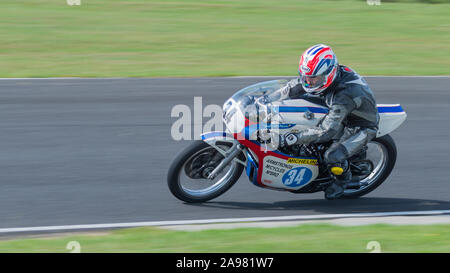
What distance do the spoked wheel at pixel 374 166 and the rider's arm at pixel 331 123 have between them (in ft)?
2.84

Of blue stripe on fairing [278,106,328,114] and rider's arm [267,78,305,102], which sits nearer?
blue stripe on fairing [278,106,328,114]

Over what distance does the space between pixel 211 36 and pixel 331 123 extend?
1123 cm

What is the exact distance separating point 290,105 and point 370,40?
11.4m

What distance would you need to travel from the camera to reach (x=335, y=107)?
22.5 ft

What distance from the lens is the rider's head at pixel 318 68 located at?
263 inches

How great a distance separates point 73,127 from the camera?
407 inches

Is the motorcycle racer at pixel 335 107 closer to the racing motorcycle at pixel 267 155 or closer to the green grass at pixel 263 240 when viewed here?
the racing motorcycle at pixel 267 155

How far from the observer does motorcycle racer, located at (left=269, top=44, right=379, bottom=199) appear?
6742mm

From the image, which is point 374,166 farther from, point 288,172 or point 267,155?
point 267,155

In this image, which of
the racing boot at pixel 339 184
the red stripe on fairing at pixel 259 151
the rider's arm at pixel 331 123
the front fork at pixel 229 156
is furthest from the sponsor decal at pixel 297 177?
the front fork at pixel 229 156

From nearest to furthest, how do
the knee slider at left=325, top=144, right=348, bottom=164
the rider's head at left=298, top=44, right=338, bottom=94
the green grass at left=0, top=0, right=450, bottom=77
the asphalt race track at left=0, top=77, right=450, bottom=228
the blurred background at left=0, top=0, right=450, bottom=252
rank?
the blurred background at left=0, top=0, right=450, bottom=252 → the rider's head at left=298, top=44, right=338, bottom=94 → the knee slider at left=325, top=144, right=348, bottom=164 → the asphalt race track at left=0, top=77, right=450, bottom=228 → the green grass at left=0, top=0, right=450, bottom=77

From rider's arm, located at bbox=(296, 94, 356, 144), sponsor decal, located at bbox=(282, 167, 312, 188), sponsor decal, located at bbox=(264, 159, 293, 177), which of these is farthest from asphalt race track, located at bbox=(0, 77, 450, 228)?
rider's arm, located at bbox=(296, 94, 356, 144)

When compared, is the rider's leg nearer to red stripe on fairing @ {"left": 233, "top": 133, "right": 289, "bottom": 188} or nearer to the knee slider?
the knee slider
